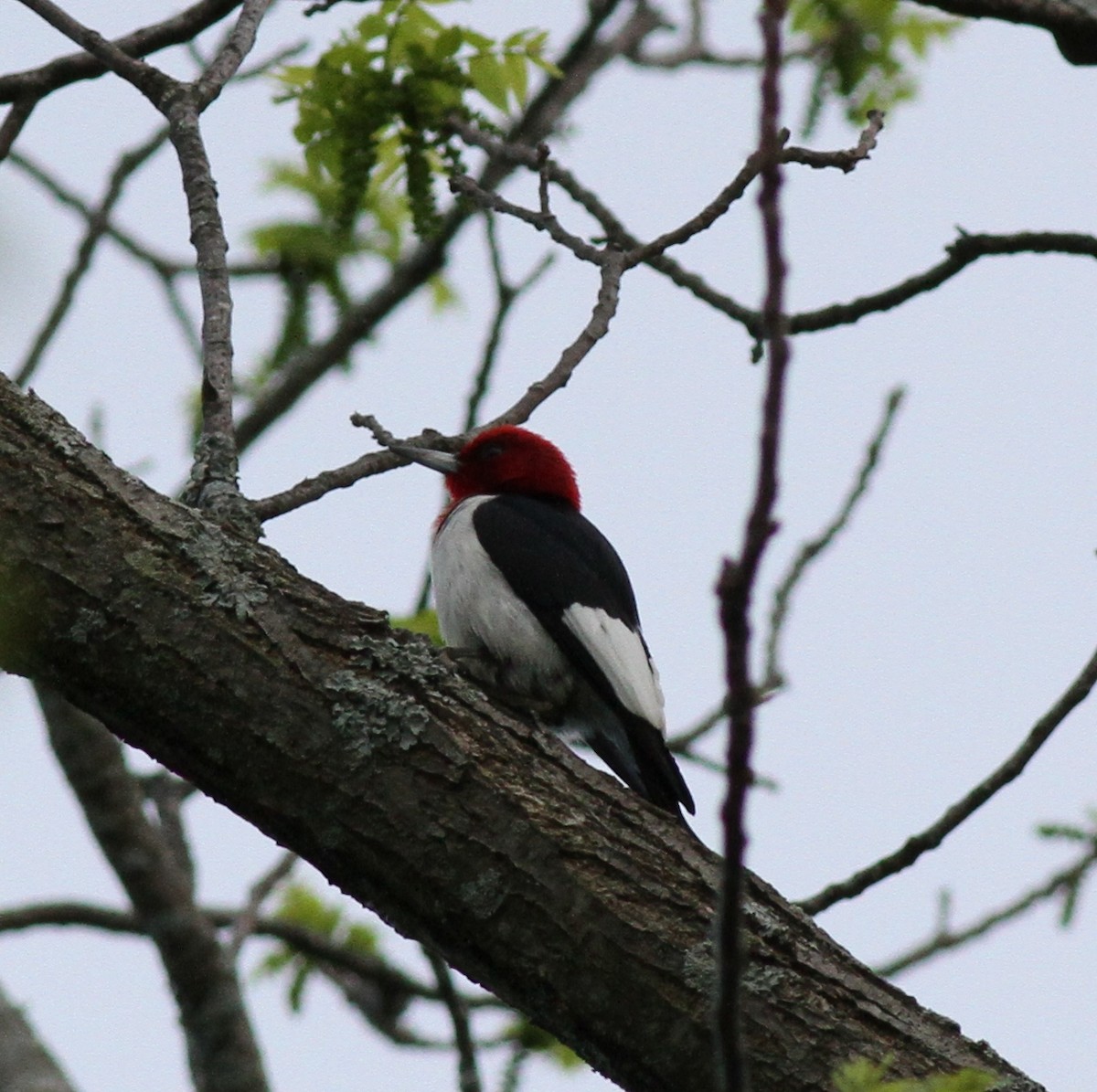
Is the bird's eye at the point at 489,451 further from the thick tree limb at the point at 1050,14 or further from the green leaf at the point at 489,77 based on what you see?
the thick tree limb at the point at 1050,14

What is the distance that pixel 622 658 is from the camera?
459 cm

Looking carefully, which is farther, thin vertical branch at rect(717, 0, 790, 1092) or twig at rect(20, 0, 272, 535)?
twig at rect(20, 0, 272, 535)

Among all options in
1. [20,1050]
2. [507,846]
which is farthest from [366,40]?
[20,1050]

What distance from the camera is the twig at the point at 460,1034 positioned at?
15.5 feet

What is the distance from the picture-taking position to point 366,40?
14.6 feet

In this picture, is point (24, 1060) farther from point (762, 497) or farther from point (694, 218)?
point (762, 497)

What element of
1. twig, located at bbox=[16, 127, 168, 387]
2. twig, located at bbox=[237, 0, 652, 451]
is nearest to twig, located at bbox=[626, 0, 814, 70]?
twig, located at bbox=[237, 0, 652, 451]

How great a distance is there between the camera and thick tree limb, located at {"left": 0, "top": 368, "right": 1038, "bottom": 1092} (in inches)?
110

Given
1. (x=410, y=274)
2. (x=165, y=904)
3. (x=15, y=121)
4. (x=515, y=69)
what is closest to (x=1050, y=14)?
(x=515, y=69)

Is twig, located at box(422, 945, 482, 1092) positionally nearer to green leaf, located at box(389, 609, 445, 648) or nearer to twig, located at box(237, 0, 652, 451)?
green leaf, located at box(389, 609, 445, 648)

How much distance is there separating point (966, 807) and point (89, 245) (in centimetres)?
419

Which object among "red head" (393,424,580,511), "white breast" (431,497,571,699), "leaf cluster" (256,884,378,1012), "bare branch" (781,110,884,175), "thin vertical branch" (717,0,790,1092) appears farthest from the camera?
"leaf cluster" (256,884,378,1012)

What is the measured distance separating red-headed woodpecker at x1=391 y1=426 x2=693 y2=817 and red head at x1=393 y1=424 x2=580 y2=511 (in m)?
0.76

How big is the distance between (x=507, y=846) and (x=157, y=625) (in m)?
0.72
